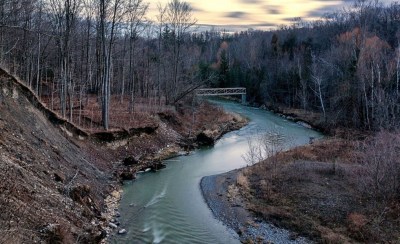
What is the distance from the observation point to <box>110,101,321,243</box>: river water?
15.9 metres

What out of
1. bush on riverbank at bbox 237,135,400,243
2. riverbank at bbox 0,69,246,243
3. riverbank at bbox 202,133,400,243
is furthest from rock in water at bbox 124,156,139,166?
bush on riverbank at bbox 237,135,400,243

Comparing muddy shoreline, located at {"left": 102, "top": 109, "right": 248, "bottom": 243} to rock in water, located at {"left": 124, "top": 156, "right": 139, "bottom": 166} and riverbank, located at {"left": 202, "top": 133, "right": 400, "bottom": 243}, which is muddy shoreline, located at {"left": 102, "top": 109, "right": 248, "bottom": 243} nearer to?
rock in water, located at {"left": 124, "top": 156, "right": 139, "bottom": 166}

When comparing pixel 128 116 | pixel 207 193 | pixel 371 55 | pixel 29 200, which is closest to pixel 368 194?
pixel 207 193

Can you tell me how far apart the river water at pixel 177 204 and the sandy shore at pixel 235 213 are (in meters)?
0.40

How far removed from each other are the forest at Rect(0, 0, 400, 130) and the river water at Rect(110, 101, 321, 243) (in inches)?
290

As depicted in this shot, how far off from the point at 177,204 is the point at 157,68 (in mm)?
36229

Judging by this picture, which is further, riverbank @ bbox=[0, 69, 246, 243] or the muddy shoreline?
the muddy shoreline

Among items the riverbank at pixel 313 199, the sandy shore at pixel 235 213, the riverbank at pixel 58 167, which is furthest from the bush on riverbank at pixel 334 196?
the riverbank at pixel 58 167

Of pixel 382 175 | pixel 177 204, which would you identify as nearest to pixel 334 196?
pixel 382 175

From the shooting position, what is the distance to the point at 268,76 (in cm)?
6869

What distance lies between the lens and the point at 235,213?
1847cm

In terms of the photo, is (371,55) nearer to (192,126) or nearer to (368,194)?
(192,126)

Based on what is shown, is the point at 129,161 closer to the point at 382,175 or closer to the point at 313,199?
the point at 313,199

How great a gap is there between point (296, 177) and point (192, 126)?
66.7ft
